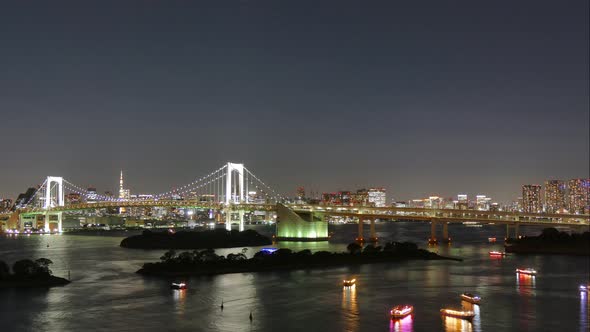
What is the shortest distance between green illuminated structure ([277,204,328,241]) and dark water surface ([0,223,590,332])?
735 inches

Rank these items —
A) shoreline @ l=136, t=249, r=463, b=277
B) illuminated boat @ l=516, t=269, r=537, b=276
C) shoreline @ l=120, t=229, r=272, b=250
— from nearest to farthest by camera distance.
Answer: shoreline @ l=136, t=249, r=463, b=277, illuminated boat @ l=516, t=269, r=537, b=276, shoreline @ l=120, t=229, r=272, b=250

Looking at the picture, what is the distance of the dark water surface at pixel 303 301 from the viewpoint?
18156 millimetres

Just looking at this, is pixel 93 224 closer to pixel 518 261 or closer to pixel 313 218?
pixel 313 218

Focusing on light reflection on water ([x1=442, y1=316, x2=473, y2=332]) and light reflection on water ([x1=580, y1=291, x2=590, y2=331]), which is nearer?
light reflection on water ([x1=442, y1=316, x2=473, y2=332])

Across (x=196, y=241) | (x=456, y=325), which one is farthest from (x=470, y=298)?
(x=196, y=241)

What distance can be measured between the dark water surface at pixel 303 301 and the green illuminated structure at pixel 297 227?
61.3 feet

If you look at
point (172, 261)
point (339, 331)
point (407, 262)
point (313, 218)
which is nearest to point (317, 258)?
point (407, 262)

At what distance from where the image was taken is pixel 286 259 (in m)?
32.2

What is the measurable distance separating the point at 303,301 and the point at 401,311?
4.14 metres

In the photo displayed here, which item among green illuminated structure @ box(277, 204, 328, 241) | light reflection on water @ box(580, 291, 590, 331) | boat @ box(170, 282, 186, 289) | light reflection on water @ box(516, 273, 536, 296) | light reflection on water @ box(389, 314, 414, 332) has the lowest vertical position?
light reflection on water @ box(580, 291, 590, 331)

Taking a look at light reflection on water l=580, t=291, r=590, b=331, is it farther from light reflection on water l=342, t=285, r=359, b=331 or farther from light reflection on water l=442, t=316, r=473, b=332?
light reflection on water l=342, t=285, r=359, b=331

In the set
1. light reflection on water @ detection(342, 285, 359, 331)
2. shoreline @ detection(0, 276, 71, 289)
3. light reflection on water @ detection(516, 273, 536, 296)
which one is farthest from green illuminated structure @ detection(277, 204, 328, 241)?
shoreline @ detection(0, 276, 71, 289)

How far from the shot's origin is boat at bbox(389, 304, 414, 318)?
19000mm

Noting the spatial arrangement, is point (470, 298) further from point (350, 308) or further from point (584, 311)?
point (350, 308)
